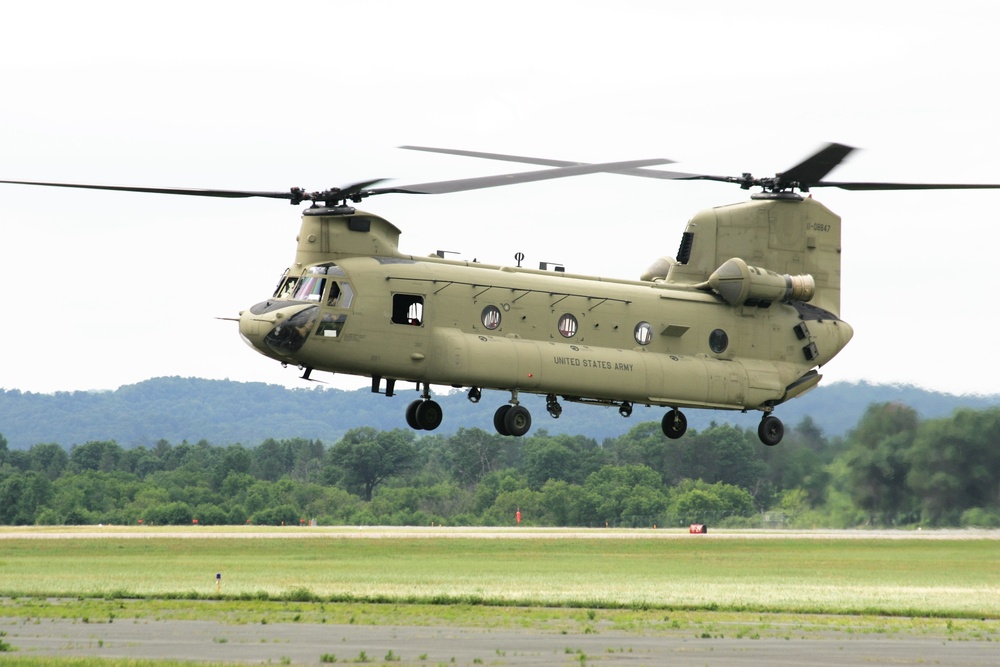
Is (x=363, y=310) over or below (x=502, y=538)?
over

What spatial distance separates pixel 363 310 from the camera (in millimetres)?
33531

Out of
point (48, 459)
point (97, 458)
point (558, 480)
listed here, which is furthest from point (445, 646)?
point (48, 459)

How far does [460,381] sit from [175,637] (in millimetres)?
10062

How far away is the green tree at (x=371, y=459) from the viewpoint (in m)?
139

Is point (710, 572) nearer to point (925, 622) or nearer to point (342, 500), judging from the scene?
point (925, 622)

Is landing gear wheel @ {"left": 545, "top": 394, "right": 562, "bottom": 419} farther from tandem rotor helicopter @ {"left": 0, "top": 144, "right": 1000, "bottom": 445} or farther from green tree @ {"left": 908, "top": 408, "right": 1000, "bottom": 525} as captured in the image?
green tree @ {"left": 908, "top": 408, "right": 1000, "bottom": 525}

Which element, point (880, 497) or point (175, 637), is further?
point (880, 497)

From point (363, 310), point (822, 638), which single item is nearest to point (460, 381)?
point (363, 310)

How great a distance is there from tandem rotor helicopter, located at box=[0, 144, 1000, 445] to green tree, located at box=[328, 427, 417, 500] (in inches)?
3935

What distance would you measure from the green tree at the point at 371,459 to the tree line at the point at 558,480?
0.15 m

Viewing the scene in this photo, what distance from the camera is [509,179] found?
31.7 m

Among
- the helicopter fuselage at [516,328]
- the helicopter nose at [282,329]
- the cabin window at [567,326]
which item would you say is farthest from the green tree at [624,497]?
the helicopter nose at [282,329]

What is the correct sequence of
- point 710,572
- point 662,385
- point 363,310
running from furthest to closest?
1. point 710,572
2. point 662,385
3. point 363,310

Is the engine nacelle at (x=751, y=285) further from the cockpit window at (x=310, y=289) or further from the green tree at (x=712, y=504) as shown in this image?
the green tree at (x=712, y=504)
